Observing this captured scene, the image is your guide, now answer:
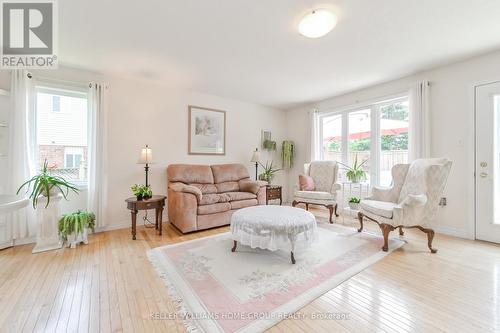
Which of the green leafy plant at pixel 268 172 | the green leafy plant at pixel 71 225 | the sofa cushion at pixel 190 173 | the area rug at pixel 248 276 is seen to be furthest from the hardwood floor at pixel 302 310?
the green leafy plant at pixel 268 172

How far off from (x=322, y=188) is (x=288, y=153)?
4.80 ft

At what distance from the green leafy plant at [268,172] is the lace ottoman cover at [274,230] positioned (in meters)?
2.47

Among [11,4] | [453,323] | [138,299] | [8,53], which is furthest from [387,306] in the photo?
[8,53]

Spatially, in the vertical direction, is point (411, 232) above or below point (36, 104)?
below

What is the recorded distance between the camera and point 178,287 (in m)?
1.77

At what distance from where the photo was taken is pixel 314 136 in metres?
4.86

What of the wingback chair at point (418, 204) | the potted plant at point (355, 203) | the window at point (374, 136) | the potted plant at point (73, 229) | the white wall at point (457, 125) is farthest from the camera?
the window at point (374, 136)

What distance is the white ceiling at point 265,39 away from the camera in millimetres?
1898

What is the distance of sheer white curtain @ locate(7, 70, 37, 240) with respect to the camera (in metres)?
2.62

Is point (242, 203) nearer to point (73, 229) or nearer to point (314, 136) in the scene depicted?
point (73, 229)

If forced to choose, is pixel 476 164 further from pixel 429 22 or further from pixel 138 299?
pixel 138 299

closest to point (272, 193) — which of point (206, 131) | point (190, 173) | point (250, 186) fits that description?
point (250, 186)

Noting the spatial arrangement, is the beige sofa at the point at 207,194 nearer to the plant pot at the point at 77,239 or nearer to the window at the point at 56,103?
the plant pot at the point at 77,239

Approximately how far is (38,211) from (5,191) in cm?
48
